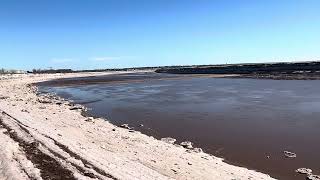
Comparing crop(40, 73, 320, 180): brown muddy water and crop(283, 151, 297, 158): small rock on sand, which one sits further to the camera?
crop(283, 151, 297, 158): small rock on sand

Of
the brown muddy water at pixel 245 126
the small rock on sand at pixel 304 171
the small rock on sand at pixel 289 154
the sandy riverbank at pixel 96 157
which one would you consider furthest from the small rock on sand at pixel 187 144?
the small rock on sand at pixel 304 171

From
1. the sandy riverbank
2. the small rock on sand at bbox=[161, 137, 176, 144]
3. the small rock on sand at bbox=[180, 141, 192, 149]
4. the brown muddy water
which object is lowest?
the brown muddy water

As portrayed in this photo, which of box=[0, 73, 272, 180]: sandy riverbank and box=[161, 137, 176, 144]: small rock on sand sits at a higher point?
box=[0, 73, 272, 180]: sandy riverbank

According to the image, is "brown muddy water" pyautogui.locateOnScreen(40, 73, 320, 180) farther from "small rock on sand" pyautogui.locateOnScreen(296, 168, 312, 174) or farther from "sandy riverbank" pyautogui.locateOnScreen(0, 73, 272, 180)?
"sandy riverbank" pyautogui.locateOnScreen(0, 73, 272, 180)

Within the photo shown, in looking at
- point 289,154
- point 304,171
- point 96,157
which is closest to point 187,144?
point 289,154

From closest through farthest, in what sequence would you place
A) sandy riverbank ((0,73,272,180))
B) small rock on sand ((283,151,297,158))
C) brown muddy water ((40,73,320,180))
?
sandy riverbank ((0,73,272,180)) < brown muddy water ((40,73,320,180)) < small rock on sand ((283,151,297,158))

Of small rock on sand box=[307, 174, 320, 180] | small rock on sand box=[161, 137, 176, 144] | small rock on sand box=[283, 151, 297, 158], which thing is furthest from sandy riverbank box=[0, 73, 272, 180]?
small rock on sand box=[283, 151, 297, 158]

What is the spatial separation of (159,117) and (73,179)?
47.3 ft

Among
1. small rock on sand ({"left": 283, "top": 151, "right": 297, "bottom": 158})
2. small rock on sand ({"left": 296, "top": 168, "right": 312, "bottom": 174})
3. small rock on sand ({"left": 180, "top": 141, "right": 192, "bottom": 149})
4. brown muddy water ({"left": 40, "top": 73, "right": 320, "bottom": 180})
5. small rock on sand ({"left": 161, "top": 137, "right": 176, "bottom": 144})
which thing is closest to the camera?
small rock on sand ({"left": 296, "top": 168, "right": 312, "bottom": 174})

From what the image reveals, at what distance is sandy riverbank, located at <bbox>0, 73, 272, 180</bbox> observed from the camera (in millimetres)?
11742

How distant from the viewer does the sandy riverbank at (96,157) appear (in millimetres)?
11742

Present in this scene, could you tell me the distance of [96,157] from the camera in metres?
13.5

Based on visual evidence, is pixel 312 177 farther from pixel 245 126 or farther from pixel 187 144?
pixel 245 126

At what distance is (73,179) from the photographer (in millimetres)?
11055
